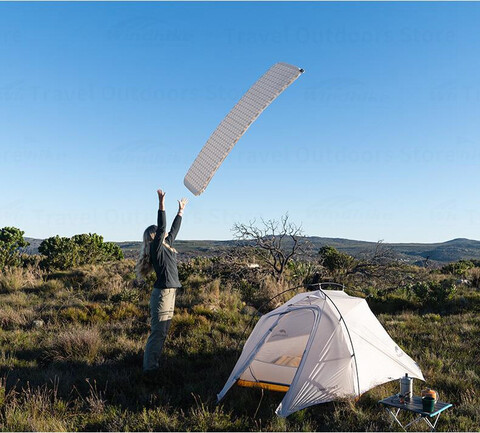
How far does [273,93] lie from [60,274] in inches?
527

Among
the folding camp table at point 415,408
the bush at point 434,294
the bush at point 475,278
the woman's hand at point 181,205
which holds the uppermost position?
the woman's hand at point 181,205

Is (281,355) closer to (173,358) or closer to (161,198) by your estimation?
(173,358)

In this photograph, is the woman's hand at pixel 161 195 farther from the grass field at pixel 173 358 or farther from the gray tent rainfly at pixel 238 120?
the grass field at pixel 173 358

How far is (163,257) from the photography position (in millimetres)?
7168

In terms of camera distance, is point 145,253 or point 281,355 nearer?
point 145,253

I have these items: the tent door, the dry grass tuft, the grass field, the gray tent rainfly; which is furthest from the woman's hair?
the tent door

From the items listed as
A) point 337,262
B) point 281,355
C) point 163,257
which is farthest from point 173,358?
point 337,262

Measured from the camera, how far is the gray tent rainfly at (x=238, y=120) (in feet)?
19.6

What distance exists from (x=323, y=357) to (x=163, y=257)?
285 cm

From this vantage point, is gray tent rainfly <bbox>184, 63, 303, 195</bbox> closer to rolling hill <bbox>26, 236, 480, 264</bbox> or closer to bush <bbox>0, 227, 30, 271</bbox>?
rolling hill <bbox>26, 236, 480, 264</bbox>

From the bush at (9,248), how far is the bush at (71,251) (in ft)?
4.03

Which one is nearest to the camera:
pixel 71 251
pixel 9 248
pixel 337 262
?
pixel 337 262

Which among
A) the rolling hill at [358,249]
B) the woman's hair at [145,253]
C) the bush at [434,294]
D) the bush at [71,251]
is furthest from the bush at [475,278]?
the bush at [71,251]

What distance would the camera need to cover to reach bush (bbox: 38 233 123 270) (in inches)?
748
